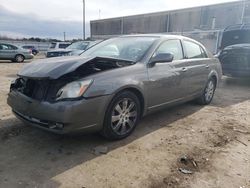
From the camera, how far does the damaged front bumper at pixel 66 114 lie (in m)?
3.12

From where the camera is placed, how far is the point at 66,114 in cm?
310

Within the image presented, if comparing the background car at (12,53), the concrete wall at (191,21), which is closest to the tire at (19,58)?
the background car at (12,53)

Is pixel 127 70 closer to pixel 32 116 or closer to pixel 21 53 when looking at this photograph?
pixel 32 116

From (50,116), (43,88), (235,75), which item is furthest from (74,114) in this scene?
(235,75)

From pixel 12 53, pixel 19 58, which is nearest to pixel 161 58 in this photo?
pixel 12 53

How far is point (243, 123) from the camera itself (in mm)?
4820

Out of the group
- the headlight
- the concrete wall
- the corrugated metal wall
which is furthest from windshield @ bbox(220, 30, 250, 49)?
the corrugated metal wall

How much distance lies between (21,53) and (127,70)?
16.7 m

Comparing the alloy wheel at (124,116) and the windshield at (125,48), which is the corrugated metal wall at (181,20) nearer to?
the windshield at (125,48)

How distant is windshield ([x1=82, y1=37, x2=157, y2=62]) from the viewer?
4234mm

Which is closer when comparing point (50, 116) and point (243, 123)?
point (50, 116)

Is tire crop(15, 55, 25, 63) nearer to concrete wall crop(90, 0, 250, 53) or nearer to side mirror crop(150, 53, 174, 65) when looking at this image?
concrete wall crop(90, 0, 250, 53)

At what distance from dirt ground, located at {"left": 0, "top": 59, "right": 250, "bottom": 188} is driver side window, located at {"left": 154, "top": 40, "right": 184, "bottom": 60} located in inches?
49.0

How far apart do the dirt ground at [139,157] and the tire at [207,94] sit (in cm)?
113
